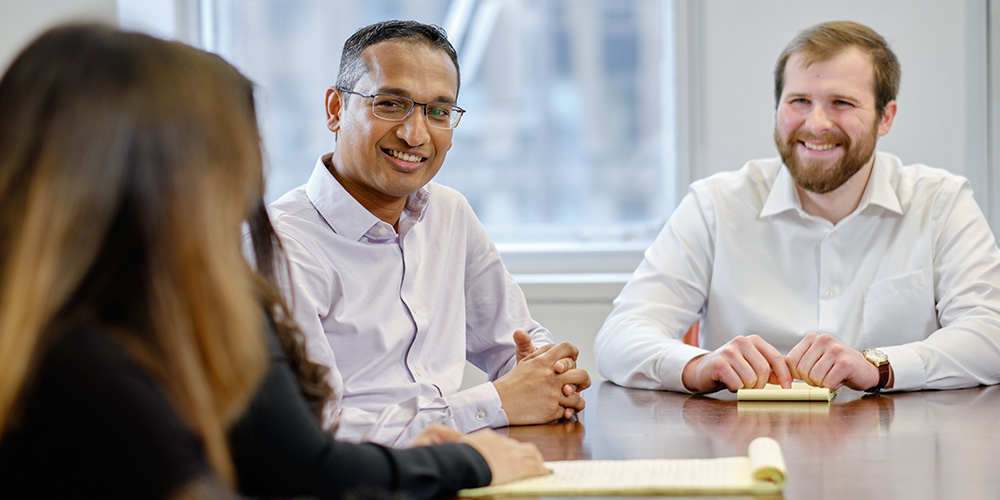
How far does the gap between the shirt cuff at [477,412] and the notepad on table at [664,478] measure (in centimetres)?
36

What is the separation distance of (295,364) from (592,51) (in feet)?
8.84

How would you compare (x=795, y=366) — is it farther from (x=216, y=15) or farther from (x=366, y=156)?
(x=216, y=15)

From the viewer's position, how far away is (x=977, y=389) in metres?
1.86

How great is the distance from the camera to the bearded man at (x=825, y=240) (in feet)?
7.20

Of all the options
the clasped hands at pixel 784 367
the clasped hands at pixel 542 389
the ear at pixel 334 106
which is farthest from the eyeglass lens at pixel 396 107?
the clasped hands at pixel 784 367

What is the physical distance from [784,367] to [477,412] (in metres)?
0.57

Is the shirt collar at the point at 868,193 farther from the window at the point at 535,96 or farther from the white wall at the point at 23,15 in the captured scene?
the white wall at the point at 23,15

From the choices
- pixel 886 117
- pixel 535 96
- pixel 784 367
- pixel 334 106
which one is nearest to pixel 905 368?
pixel 784 367

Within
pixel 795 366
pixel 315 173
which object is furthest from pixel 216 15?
pixel 795 366

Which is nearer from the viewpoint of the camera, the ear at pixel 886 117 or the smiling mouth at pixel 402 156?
the smiling mouth at pixel 402 156

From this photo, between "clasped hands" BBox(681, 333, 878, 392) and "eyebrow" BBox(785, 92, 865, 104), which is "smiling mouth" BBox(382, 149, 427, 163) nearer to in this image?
"clasped hands" BBox(681, 333, 878, 392)

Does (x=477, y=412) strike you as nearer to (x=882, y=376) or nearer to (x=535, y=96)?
(x=882, y=376)

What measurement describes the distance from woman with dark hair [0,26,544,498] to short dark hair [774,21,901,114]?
179 centimetres

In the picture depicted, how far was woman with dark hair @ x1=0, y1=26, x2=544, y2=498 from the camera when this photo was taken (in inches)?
28.1
